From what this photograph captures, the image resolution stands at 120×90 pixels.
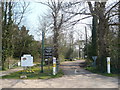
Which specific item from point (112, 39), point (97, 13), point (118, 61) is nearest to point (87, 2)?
point (97, 13)

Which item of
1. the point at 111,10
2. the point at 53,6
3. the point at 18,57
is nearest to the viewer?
the point at 111,10

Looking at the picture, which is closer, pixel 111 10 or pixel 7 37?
pixel 111 10

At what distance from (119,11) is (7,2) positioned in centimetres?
1624

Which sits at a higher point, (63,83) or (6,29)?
(6,29)

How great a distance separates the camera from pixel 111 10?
15719mm

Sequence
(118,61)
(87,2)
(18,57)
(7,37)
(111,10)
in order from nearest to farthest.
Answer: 1. (118,61)
2. (111,10)
3. (87,2)
4. (7,37)
5. (18,57)

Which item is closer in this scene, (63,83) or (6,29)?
(63,83)

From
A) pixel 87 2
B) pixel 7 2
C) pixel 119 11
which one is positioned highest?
pixel 7 2

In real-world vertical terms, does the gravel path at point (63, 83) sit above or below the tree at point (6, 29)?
below

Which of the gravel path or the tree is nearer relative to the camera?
the gravel path

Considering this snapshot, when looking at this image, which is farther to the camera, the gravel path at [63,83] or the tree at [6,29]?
the tree at [6,29]

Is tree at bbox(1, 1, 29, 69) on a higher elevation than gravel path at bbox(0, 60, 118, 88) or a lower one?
higher

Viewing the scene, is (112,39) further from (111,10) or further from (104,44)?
(111,10)

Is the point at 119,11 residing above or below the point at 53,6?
below
